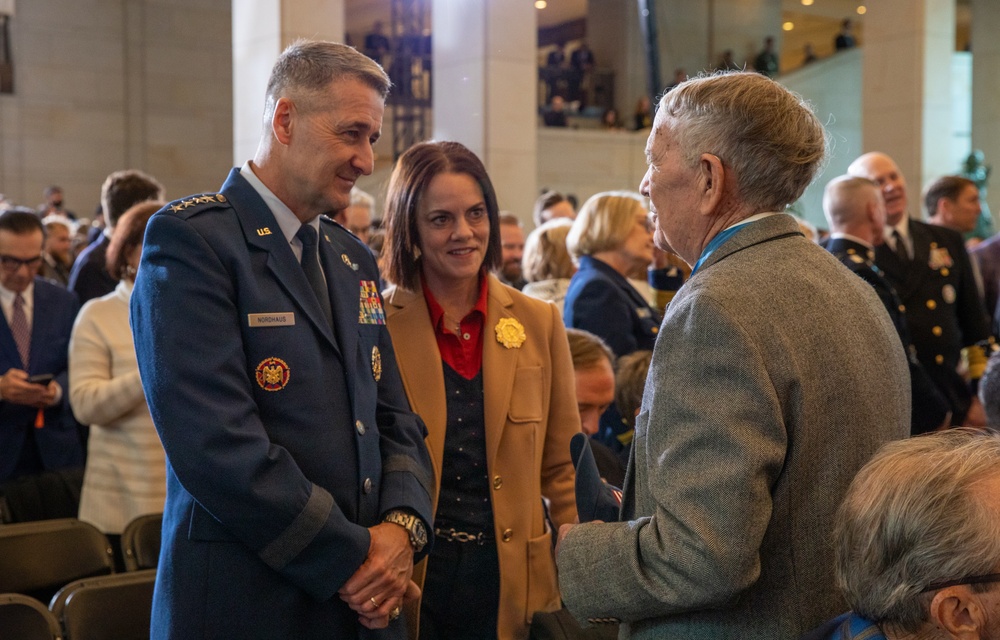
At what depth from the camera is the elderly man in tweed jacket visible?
1384 mm

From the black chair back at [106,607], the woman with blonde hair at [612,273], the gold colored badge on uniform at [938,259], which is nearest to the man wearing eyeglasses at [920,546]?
the black chair back at [106,607]

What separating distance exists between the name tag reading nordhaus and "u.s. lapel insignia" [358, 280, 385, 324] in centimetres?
20

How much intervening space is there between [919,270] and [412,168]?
3174 millimetres

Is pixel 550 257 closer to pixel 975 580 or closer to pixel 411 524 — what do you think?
pixel 411 524

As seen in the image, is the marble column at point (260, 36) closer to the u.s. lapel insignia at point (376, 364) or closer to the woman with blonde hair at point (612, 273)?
the woman with blonde hair at point (612, 273)

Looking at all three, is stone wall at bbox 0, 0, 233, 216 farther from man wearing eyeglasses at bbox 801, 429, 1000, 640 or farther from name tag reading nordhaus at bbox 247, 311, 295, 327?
man wearing eyeglasses at bbox 801, 429, 1000, 640

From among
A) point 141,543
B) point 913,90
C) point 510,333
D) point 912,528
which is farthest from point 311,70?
point 913,90

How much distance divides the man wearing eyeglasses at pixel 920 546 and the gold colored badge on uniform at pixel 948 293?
11.8 feet

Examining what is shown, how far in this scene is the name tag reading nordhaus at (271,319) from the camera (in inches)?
73.4

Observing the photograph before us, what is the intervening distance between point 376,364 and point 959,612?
116 centimetres

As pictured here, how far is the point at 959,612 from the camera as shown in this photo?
1.42 metres

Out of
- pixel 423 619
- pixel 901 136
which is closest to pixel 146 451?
pixel 423 619

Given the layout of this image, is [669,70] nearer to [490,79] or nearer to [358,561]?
[490,79]

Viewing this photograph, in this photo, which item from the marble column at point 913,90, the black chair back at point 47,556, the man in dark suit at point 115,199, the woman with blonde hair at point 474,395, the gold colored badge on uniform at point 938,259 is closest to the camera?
the woman with blonde hair at point 474,395
